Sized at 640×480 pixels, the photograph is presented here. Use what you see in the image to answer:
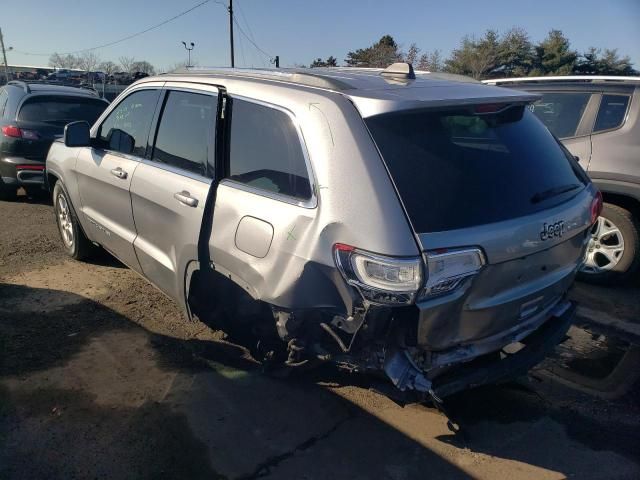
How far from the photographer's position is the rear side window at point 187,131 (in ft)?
10.3

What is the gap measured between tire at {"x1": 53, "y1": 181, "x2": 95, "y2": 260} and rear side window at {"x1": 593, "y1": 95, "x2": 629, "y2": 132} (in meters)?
5.18

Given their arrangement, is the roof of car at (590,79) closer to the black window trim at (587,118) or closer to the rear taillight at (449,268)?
the black window trim at (587,118)

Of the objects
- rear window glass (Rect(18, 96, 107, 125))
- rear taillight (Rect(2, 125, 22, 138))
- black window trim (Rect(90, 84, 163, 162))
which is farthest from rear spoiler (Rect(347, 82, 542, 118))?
rear window glass (Rect(18, 96, 107, 125))

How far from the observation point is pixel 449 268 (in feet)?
7.32

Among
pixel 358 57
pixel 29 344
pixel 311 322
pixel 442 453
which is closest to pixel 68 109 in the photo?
pixel 29 344

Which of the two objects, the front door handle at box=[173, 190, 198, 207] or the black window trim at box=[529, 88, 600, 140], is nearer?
the front door handle at box=[173, 190, 198, 207]

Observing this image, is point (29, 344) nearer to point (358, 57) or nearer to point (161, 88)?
point (161, 88)

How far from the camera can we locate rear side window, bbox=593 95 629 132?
5004 mm

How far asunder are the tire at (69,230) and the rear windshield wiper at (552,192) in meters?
4.12

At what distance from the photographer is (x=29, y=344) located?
12.0ft

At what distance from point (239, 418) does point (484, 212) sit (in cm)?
175

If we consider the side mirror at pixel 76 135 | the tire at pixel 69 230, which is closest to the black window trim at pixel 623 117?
the side mirror at pixel 76 135

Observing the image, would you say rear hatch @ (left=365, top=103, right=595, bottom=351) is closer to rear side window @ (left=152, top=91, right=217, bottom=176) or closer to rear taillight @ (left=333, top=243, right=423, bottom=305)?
rear taillight @ (left=333, top=243, right=423, bottom=305)

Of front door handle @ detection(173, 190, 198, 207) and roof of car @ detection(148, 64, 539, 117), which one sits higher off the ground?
roof of car @ detection(148, 64, 539, 117)
